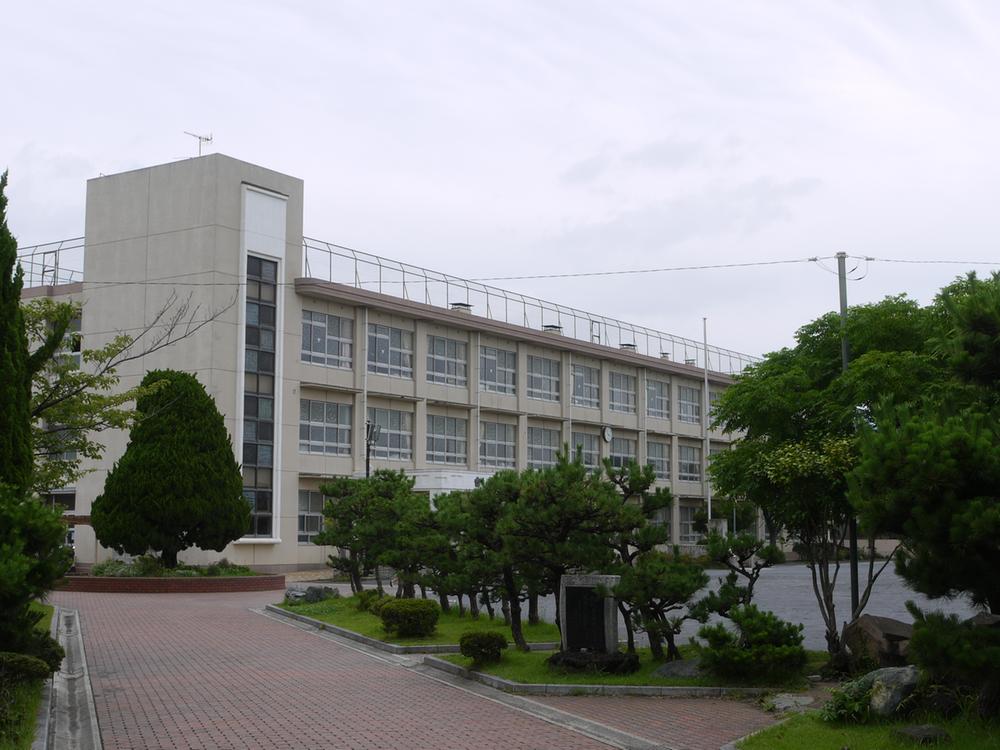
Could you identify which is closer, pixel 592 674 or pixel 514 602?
pixel 592 674

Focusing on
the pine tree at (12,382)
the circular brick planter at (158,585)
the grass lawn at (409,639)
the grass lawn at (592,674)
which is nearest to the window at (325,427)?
the circular brick planter at (158,585)

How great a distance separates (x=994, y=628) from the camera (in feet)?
31.2

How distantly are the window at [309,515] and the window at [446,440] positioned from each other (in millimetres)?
6496

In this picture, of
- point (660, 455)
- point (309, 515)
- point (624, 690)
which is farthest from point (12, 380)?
point (660, 455)

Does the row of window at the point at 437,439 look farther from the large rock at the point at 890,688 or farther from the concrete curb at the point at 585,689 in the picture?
the large rock at the point at 890,688

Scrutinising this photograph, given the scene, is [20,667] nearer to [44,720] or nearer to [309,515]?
[44,720]

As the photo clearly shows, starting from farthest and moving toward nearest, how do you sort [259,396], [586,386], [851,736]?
[586,386]
[259,396]
[851,736]

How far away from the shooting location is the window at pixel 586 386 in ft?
195

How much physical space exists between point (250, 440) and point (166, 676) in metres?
27.5

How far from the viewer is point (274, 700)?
46.2ft

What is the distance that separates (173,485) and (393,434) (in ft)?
47.6

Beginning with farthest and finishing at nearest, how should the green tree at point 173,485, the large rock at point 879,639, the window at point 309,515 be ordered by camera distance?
the window at point 309,515 → the green tree at point 173,485 → the large rock at point 879,639

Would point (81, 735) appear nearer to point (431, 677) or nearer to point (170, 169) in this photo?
point (431, 677)

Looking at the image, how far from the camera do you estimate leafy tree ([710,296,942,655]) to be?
1526cm
